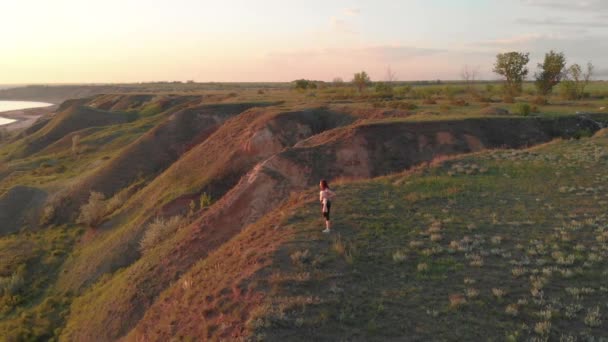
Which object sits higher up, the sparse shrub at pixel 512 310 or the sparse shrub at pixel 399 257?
the sparse shrub at pixel 399 257

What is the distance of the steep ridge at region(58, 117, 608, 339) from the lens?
20.1 metres

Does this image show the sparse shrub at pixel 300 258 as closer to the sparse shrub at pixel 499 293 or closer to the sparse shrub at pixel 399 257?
the sparse shrub at pixel 399 257

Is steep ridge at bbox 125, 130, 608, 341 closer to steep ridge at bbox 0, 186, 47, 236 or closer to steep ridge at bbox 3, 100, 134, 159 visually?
steep ridge at bbox 0, 186, 47, 236

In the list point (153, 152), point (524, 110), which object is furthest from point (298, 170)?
point (153, 152)

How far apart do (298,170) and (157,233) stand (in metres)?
9.21

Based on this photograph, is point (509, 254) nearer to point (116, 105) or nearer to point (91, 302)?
point (91, 302)

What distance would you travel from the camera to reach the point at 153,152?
156ft

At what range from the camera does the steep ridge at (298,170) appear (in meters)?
20.1

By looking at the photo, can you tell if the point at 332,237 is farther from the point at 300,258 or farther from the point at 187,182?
the point at 187,182

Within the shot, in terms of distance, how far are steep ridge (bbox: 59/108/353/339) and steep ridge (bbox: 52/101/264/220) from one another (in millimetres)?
7095

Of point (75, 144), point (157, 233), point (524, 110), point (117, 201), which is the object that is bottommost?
point (117, 201)

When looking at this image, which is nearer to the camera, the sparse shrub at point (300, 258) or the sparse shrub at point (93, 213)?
the sparse shrub at point (300, 258)

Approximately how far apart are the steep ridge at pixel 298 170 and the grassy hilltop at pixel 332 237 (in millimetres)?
111

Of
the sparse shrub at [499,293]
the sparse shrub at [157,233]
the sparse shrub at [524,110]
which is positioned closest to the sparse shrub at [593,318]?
the sparse shrub at [499,293]
